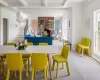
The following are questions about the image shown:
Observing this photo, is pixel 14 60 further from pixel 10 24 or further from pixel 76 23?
pixel 10 24

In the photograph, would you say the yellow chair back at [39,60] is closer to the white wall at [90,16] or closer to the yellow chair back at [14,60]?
the yellow chair back at [14,60]

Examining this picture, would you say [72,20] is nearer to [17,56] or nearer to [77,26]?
[77,26]

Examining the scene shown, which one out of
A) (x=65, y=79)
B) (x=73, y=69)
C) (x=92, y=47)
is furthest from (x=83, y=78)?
(x=92, y=47)

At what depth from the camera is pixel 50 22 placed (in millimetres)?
17797

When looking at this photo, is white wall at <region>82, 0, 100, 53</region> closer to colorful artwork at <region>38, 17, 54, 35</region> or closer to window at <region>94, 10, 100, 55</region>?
window at <region>94, 10, 100, 55</region>

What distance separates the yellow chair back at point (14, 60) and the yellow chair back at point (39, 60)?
319 millimetres

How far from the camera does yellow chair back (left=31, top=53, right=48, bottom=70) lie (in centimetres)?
370

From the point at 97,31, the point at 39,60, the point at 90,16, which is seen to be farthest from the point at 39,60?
the point at 90,16

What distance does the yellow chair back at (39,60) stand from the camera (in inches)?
145

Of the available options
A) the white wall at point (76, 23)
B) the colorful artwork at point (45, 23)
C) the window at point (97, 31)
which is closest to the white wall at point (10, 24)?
the colorful artwork at point (45, 23)

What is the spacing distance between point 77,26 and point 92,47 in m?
2.03

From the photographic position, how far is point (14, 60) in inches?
145

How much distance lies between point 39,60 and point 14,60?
611 millimetres

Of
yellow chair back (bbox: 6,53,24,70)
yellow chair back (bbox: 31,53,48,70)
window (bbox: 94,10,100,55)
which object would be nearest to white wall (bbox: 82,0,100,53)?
window (bbox: 94,10,100,55)
